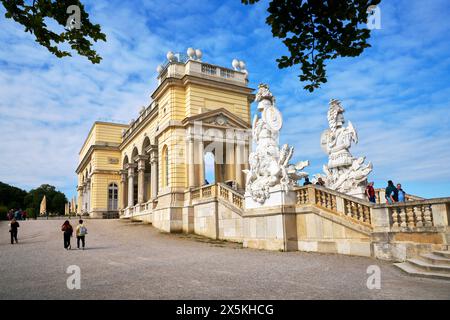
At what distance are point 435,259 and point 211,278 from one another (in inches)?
190

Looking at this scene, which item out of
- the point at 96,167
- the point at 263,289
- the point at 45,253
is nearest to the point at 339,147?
the point at 263,289

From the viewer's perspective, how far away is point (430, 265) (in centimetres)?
734

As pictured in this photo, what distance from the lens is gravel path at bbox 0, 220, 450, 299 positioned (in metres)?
5.75

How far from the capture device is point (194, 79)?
23203 millimetres

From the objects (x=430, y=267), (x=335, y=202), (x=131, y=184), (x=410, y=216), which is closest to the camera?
(x=430, y=267)

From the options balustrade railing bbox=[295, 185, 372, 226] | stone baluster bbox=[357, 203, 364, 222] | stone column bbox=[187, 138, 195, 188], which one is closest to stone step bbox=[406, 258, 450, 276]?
balustrade railing bbox=[295, 185, 372, 226]

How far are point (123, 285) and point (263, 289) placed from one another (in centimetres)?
259

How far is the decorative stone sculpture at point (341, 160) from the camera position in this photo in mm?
13922

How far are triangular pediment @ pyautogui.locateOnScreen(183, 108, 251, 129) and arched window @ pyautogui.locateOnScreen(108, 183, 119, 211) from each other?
19455mm

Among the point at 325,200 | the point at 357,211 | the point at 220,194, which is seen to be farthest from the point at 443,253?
the point at 220,194

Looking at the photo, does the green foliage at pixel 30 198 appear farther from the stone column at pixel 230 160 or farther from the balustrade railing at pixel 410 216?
the balustrade railing at pixel 410 216

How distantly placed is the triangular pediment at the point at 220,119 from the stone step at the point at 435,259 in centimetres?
1649

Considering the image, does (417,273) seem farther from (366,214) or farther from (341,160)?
(341,160)

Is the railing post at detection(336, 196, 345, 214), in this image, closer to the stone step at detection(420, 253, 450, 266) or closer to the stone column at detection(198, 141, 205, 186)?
the stone step at detection(420, 253, 450, 266)
